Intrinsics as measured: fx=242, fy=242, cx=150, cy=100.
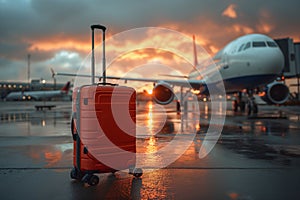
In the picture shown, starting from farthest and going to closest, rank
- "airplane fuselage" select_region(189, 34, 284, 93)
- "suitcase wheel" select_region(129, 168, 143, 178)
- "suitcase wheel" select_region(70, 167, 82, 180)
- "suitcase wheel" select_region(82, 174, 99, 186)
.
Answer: "airplane fuselage" select_region(189, 34, 284, 93), "suitcase wheel" select_region(129, 168, 143, 178), "suitcase wheel" select_region(70, 167, 82, 180), "suitcase wheel" select_region(82, 174, 99, 186)

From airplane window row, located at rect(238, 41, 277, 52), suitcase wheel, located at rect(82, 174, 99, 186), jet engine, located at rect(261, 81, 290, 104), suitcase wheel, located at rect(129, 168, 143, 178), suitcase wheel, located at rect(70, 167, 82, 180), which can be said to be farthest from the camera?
jet engine, located at rect(261, 81, 290, 104)

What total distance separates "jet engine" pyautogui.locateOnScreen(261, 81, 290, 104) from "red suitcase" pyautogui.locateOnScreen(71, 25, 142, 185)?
1366cm

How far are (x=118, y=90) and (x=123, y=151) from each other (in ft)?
3.10

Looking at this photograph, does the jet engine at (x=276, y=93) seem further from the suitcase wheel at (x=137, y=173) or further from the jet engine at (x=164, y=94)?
the suitcase wheel at (x=137, y=173)

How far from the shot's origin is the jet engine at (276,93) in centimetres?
→ 1502

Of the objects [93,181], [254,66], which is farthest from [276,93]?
[93,181]

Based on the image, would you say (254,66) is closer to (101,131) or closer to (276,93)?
(276,93)

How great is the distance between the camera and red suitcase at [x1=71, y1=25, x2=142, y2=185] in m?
3.50

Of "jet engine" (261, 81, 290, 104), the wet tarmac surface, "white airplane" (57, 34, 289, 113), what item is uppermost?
"white airplane" (57, 34, 289, 113)

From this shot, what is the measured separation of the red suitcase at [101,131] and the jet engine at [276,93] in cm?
1366

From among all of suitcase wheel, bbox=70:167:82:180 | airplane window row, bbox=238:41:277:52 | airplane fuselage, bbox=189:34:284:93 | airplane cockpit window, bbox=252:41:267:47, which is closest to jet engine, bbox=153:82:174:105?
airplane fuselage, bbox=189:34:284:93

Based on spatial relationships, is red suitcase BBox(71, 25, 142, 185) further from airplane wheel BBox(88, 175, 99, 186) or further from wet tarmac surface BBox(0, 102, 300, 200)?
wet tarmac surface BBox(0, 102, 300, 200)

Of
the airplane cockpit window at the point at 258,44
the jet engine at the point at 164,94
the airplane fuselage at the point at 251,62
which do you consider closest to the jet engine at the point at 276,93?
the airplane fuselage at the point at 251,62

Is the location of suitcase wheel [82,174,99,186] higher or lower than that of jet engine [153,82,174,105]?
lower
